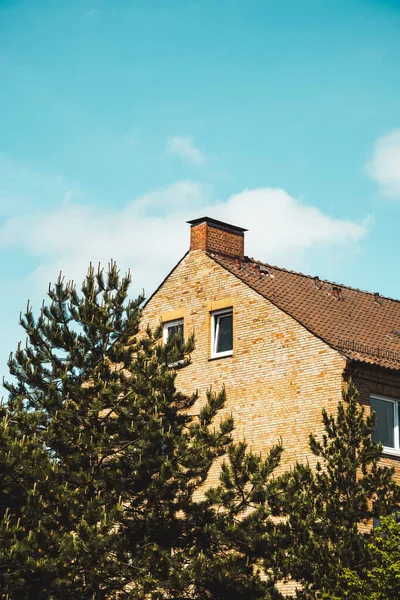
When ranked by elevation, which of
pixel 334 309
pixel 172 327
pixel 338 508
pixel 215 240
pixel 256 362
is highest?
pixel 215 240

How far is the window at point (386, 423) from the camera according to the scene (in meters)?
25.4

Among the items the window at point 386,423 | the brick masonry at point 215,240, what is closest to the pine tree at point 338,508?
the window at point 386,423

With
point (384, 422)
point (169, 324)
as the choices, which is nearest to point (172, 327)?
point (169, 324)

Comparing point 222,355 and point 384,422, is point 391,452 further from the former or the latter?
point 222,355

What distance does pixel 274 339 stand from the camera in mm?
27109

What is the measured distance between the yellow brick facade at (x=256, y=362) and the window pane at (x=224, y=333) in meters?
0.33

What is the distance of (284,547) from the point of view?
20.8m

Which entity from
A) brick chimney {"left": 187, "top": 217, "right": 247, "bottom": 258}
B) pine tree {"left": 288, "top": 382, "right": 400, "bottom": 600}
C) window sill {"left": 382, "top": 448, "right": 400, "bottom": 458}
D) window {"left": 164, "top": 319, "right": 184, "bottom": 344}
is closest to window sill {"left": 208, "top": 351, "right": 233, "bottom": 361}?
window {"left": 164, "top": 319, "right": 184, "bottom": 344}

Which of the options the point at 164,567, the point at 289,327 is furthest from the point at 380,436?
the point at 164,567

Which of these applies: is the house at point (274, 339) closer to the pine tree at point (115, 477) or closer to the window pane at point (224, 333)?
the window pane at point (224, 333)

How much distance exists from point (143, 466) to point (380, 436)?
6910 millimetres

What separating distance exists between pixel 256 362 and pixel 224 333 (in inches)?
74.0

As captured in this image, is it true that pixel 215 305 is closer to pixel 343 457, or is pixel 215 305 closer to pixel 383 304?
pixel 383 304

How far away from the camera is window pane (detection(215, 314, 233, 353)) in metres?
28.7
